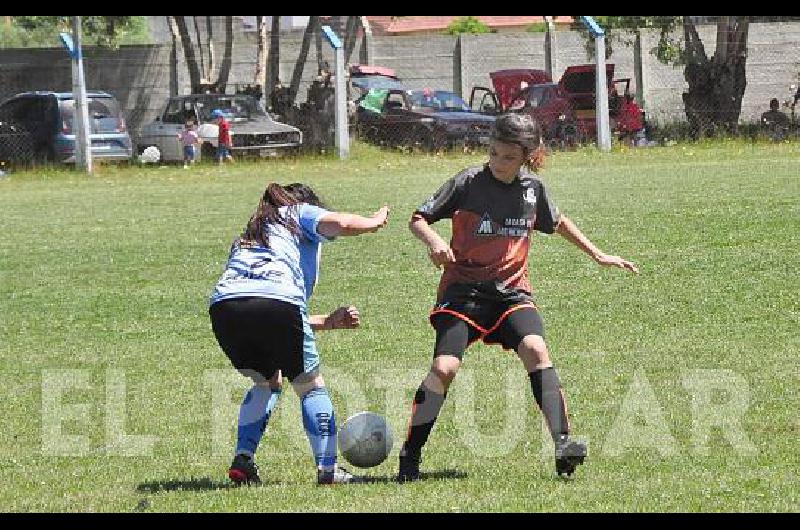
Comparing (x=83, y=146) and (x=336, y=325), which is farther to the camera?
(x=83, y=146)

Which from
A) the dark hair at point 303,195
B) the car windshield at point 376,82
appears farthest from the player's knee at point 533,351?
the car windshield at point 376,82

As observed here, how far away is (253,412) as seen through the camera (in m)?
6.03

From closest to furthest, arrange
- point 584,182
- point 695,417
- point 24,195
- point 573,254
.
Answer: point 695,417 → point 573,254 → point 584,182 → point 24,195

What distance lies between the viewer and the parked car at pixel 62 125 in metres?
27.8

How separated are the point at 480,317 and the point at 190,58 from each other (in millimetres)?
27458

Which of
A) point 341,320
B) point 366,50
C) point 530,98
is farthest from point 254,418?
point 366,50

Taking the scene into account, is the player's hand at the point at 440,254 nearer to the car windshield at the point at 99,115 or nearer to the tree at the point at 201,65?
the car windshield at the point at 99,115

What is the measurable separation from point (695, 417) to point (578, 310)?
11.7 ft

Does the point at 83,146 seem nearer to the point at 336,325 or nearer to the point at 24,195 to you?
the point at 24,195

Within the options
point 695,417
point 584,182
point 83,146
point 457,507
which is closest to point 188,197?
point 584,182

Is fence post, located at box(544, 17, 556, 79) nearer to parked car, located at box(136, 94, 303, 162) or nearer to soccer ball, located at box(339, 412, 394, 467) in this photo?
parked car, located at box(136, 94, 303, 162)

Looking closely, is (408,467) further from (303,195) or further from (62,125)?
(62,125)

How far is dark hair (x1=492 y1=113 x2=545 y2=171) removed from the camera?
591cm

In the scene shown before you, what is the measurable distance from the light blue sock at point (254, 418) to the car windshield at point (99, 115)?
22.5 m
